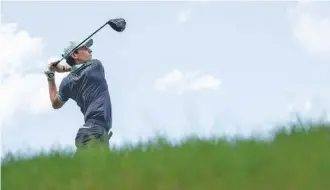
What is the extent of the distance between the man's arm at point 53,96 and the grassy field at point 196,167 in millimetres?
2449

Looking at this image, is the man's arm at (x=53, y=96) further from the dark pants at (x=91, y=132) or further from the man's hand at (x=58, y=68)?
the dark pants at (x=91, y=132)

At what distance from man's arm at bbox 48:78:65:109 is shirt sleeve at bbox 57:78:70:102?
0.17 ft

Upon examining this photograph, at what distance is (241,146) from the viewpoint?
20.5ft

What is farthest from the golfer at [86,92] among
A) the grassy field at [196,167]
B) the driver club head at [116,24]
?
the grassy field at [196,167]

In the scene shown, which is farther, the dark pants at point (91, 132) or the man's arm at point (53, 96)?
the man's arm at point (53, 96)

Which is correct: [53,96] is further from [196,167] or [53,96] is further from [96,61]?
[196,167]

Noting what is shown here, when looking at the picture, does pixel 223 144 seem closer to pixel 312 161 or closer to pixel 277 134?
pixel 277 134

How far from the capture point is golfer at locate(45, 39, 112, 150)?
9047 mm

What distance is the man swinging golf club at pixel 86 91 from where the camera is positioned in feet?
29.7

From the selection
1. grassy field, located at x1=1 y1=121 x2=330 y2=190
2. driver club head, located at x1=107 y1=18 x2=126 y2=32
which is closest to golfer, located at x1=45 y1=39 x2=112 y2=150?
driver club head, located at x1=107 y1=18 x2=126 y2=32

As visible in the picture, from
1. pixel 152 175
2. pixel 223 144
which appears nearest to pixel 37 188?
pixel 152 175

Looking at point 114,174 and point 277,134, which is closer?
point 114,174

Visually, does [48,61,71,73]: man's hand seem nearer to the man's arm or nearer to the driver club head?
the man's arm

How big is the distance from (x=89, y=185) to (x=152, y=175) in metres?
0.52
